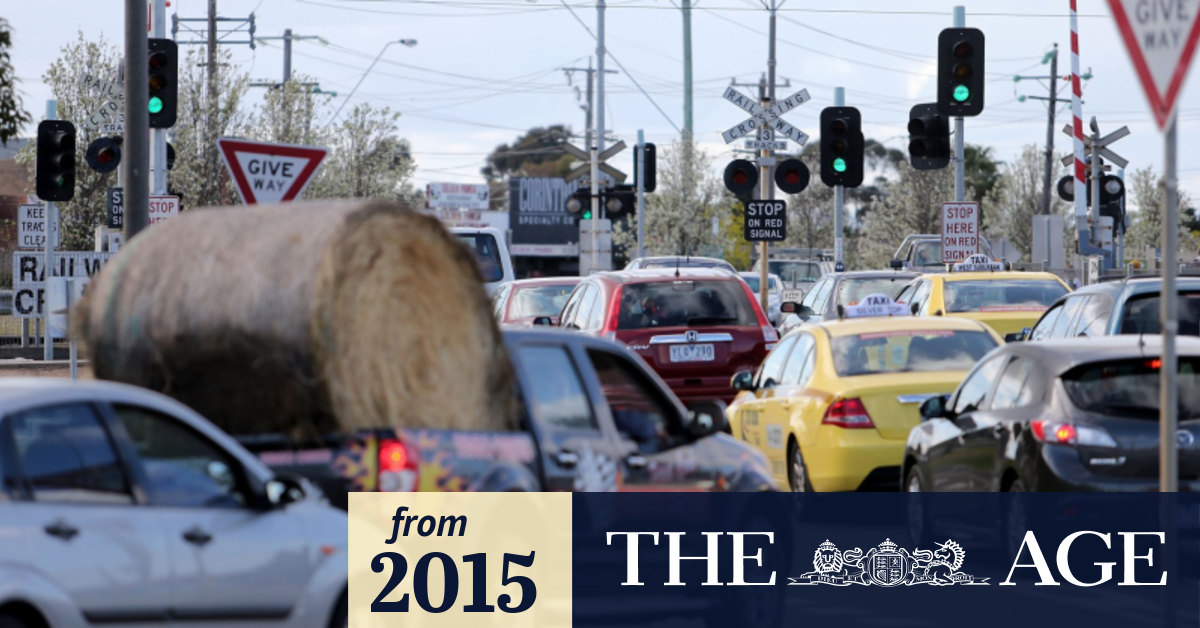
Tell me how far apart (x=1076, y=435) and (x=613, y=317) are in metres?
8.79

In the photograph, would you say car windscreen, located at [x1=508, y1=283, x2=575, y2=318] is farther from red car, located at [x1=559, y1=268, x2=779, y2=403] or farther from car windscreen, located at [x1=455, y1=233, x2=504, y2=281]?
red car, located at [x1=559, y1=268, x2=779, y2=403]

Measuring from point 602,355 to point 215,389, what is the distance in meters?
2.06

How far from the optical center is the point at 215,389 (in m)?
8.06

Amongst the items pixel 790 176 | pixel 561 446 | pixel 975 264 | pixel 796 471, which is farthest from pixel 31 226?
pixel 561 446

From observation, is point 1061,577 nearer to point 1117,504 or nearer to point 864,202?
point 1117,504

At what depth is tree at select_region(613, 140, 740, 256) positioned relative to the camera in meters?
77.9

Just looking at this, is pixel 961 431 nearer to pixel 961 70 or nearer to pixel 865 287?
pixel 961 70

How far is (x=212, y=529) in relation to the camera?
705cm

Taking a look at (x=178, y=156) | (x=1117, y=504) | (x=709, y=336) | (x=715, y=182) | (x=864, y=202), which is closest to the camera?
(x=1117, y=504)

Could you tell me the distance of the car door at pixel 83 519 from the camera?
6.21 m

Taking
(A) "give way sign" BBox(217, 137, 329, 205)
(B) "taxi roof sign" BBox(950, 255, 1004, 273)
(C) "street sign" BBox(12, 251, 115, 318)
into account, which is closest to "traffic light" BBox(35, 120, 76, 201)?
(C) "street sign" BBox(12, 251, 115, 318)

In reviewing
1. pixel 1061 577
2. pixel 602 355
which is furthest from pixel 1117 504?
pixel 602 355

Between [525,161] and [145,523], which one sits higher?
[525,161]

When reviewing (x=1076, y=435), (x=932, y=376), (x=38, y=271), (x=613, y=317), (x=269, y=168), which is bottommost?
(x=1076, y=435)
